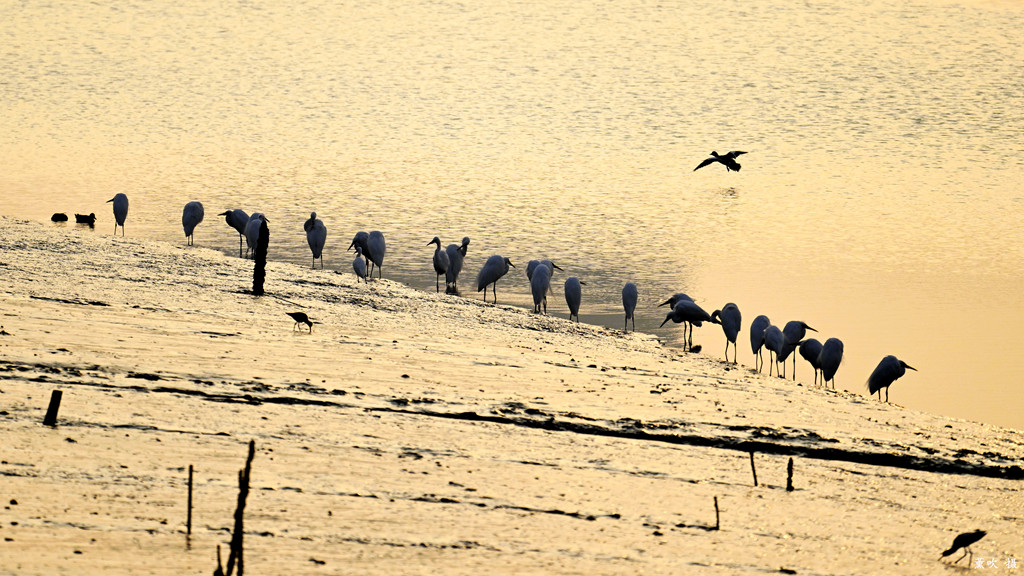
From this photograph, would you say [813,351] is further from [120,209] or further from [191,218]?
[120,209]

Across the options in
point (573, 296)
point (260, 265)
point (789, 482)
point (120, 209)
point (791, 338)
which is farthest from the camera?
point (120, 209)

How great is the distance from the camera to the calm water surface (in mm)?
19422

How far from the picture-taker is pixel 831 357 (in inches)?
593

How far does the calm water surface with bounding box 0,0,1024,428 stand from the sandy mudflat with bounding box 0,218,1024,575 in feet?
11.8

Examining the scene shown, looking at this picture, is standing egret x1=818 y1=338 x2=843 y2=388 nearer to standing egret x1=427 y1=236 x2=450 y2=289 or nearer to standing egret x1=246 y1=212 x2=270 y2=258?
standing egret x1=427 y1=236 x2=450 y2=289

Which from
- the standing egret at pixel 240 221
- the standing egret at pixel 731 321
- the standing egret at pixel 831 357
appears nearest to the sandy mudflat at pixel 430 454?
the standing egret at pixel 831 357

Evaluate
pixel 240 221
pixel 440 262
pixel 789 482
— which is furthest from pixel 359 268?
pixel 789 482

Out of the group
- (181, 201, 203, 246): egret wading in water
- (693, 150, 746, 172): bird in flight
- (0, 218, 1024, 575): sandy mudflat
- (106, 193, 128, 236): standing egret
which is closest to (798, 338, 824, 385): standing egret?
(0, 218, 1024, 575): sandy mudflat

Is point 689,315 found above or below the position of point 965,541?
above

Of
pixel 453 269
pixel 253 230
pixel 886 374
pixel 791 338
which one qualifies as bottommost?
pixel 886 374

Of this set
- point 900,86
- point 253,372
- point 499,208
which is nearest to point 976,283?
point 499,208

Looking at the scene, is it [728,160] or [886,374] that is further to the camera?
[728,160]

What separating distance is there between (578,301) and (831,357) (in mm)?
3586

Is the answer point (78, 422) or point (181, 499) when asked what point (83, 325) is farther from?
point (181, 499)
